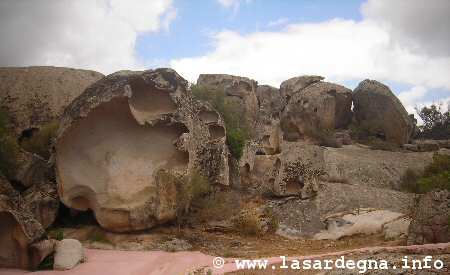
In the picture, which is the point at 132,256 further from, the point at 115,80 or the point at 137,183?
the point at 115,80

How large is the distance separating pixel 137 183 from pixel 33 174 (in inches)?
139

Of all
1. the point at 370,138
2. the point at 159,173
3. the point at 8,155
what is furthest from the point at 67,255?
the point at 370,138

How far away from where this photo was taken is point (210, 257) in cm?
1210

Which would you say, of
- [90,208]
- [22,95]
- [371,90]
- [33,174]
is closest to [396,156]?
[371,90]

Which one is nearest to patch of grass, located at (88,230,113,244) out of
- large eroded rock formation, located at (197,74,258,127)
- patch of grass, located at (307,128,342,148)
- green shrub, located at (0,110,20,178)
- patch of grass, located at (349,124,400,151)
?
green shrub, located at (0,110,20,178)

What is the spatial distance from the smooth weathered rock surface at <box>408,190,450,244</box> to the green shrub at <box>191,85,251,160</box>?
9.18 metres

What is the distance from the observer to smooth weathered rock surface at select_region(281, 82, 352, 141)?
1048 inches

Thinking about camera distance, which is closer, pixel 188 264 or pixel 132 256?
pixel 188 264

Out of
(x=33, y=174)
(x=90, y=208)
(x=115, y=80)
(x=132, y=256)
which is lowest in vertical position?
(x=132, y=256)

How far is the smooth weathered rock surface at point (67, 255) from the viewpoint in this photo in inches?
441

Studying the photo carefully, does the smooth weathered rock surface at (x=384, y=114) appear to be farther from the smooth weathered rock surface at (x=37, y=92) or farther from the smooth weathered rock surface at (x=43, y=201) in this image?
the smooth weathered rock surface at (x=43, y=201)

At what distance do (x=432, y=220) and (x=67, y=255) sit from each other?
29.8 ft

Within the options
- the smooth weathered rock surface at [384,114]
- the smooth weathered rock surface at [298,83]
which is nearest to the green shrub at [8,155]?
the smooth weathered rock surface at [298,83]

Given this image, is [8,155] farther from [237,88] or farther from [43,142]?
[237,88]
